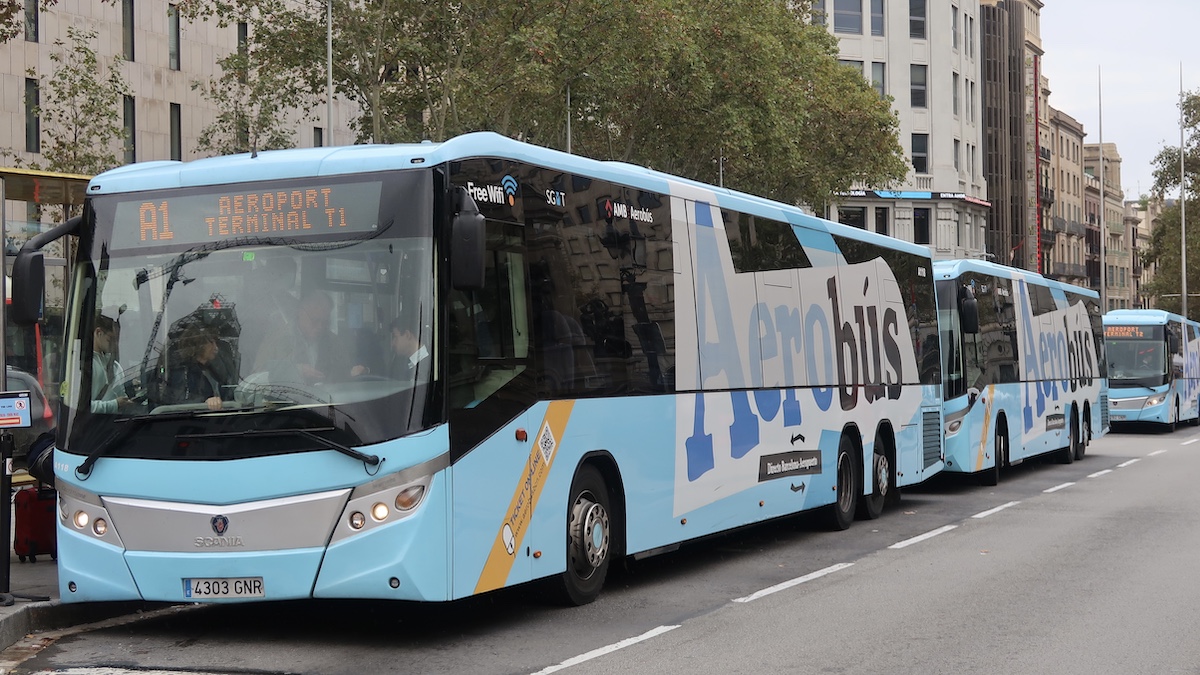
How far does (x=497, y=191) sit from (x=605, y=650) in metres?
2.81

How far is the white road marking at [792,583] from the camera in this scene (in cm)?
1154

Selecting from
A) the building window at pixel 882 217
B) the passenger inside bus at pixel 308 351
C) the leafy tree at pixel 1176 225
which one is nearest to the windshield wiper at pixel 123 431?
the passenger inside bus at pixel 308 351

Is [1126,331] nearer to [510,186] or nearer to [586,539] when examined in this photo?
[586,539]

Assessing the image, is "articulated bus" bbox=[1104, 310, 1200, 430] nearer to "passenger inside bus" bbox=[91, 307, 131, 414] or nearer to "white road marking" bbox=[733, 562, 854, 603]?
"white road marking" bbox=[733, 562, 854, 603]

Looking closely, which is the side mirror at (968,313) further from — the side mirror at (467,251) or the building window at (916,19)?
the building window at (916,19)

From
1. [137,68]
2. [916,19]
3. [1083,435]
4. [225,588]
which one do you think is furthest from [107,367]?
[916,19]

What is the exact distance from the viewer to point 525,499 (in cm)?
995

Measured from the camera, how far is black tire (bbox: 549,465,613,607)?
420 inches

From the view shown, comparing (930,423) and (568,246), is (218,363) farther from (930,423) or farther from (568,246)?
(930,423)

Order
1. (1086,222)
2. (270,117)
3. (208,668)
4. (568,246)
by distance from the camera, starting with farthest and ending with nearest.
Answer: (1086,222) → (270,117) → (568,246) → (208,668)

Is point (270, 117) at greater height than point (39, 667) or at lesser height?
greater

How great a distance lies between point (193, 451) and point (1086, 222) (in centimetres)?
13350

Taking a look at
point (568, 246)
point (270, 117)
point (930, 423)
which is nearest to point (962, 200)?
point (270, 117)

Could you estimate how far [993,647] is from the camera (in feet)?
30.7
